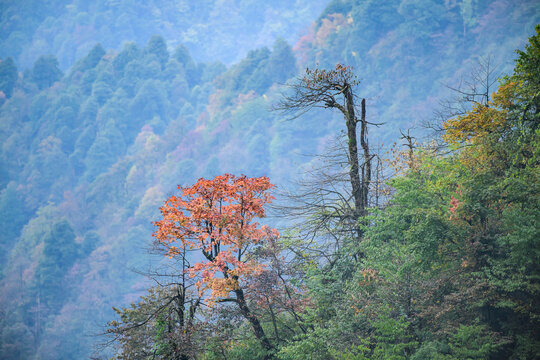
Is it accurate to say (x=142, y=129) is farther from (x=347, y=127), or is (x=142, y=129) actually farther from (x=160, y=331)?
(x=160, y=331)

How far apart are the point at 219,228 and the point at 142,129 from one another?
326 ft

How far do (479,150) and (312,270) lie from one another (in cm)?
510

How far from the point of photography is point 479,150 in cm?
1064

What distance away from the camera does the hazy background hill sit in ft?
222

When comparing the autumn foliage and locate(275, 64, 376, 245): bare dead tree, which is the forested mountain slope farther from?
the autumn foliage

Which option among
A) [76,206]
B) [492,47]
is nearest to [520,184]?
[492,47]

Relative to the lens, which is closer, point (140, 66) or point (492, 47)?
point (492, 47)

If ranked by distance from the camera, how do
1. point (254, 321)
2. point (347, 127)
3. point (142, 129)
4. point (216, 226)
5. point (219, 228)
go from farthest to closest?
point (142, 129), point (347, 127), point (254, 321), point (219, 228), point (216, 226)

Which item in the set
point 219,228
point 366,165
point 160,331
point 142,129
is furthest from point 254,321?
point 142,129

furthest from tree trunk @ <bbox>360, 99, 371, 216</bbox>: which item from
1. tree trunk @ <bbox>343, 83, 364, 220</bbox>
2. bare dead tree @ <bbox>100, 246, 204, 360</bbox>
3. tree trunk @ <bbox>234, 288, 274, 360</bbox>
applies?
bare dead tree @ <bbox>100, 246, 204, 360</bbox>

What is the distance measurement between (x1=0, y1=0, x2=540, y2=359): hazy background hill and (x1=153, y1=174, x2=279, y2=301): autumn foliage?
39376mm

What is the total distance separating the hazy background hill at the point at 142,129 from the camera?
2662 inches

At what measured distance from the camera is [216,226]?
1132 cm

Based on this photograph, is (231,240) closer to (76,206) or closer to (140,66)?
(76,206)
